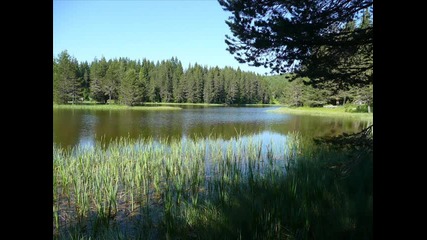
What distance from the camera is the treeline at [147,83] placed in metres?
54.9

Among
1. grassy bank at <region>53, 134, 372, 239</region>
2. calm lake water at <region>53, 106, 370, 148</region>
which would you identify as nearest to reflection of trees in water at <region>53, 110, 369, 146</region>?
calm lake water at <region>53, 106, 370, 148</region>

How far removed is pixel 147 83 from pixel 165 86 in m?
5.11

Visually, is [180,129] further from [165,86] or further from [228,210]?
[165,86]

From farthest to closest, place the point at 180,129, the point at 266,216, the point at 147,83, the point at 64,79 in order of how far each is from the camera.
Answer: the point at 147,83
the point at 64,79
the point at 180,129
the point at 266,216

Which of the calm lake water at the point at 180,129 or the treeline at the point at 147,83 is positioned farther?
the treeline at the point at 147,83

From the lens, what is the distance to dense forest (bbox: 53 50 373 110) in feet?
176

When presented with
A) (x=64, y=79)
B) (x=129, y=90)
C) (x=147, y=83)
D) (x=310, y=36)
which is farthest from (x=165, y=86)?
(x=310, y=36)

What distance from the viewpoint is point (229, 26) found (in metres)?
7.50

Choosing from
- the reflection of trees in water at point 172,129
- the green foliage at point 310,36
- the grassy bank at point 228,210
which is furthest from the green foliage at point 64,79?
the green foliage at point 310,36

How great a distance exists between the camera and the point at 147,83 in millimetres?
78938

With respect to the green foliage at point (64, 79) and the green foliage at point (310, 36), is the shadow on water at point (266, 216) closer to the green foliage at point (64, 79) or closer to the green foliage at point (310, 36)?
the green foliage at point (310, 36)

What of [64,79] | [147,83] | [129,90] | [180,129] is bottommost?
[180,129]
